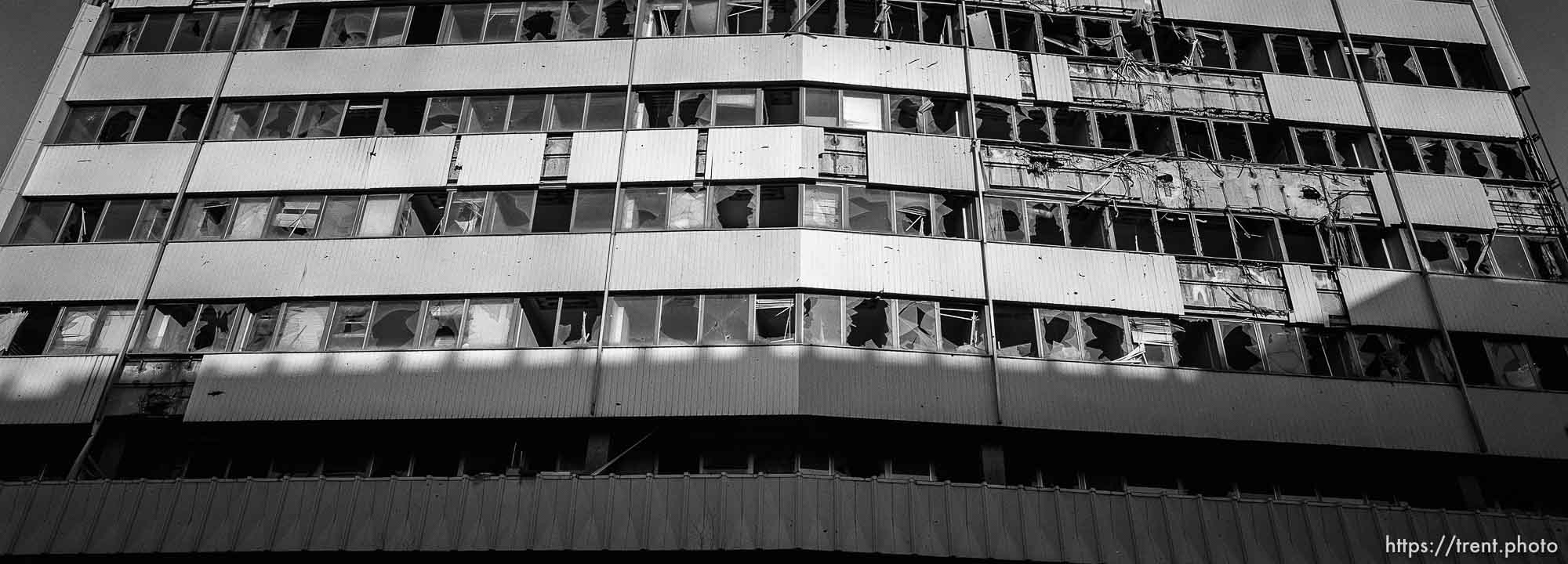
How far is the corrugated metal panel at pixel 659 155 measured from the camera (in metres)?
26.0

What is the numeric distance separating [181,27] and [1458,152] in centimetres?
3751

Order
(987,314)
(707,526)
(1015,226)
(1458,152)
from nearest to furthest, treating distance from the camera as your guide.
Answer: (707,526) → (987,314) → (1015,226) → (1458,152)

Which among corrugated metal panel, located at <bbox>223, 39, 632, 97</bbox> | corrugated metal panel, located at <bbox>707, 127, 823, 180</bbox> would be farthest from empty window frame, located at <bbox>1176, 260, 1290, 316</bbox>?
corrugated metal panel, located at <bbox>223, 39, 632, 97</bbox>

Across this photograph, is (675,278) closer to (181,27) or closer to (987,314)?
(987,314)

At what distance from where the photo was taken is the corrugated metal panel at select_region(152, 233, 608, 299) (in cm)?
2456

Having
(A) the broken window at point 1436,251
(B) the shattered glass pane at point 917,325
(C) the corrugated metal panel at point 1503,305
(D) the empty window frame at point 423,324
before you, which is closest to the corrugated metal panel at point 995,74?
(B) the shattered glass pane at point 917,325

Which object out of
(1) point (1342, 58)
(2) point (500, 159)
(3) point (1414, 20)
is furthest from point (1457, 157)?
(2) point (500, 159)

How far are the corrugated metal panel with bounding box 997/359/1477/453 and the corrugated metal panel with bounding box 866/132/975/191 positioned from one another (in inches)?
208

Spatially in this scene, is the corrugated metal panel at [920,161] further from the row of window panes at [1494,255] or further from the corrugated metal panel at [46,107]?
the corrugated metal panel at [46,107]

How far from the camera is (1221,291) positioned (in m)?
25.4

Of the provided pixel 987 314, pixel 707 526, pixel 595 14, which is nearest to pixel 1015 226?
pixel 987 314

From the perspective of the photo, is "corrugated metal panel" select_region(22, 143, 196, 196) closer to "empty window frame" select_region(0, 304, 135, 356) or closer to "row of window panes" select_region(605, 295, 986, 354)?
"empty window frame" select_region(0, 304, 135, 356)

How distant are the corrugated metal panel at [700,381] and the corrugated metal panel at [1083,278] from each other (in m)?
5.81

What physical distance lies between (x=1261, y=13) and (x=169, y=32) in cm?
3268
